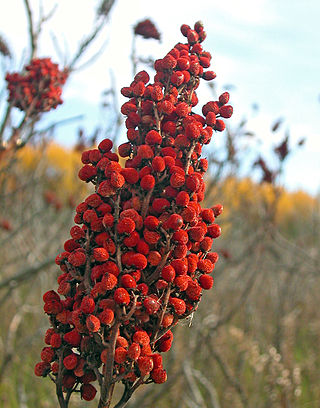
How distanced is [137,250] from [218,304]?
5.02 m

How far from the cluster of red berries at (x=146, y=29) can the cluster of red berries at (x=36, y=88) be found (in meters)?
0.59

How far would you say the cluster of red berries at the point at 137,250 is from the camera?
4.13 ft

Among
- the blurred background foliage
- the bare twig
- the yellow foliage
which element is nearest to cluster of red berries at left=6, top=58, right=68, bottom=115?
the blurred background foliage

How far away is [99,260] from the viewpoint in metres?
1.26

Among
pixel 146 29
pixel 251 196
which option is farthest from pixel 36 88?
pixel 251 196

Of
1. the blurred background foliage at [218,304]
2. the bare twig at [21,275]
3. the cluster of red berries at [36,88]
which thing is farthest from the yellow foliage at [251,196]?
the cluster of red berries at [36,88]

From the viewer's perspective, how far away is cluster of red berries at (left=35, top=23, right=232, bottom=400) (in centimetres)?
126

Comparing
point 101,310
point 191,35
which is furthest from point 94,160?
point 191,35

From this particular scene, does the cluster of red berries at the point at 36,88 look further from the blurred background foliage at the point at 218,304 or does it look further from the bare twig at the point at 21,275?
the bare twig at the point at 21,275

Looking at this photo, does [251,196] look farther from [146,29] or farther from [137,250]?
[137,250]

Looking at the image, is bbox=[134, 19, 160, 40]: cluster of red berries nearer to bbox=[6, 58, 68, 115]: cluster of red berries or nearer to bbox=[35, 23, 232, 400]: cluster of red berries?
bbox=[6, 58, 68, 115]: cluster of red berries

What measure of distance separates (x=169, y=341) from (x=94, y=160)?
1.97 ft

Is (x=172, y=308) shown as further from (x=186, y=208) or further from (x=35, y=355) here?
(x=35, y=355)

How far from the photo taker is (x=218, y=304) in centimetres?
611
